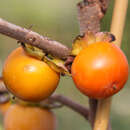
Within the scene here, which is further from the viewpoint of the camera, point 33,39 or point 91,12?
point 91,12

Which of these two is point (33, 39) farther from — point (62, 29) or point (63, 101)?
point (62, 29)

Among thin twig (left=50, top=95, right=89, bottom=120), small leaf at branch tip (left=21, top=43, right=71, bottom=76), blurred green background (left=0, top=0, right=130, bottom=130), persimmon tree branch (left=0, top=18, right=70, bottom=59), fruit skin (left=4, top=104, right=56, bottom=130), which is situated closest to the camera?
persimmon tree branch (left=0, top=18, right=70, bottom=59)

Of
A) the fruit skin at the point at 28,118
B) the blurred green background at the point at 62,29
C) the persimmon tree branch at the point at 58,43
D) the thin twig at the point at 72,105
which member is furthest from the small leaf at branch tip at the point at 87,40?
the blurred green background at the point at 62,29

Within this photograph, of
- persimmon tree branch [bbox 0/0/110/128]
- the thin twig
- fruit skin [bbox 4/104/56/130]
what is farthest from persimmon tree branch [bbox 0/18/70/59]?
fruit skin [bbox 4/104/56/130]

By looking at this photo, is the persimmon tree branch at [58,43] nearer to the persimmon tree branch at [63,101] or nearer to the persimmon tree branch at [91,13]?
the persimmon tree branch at [91,13]

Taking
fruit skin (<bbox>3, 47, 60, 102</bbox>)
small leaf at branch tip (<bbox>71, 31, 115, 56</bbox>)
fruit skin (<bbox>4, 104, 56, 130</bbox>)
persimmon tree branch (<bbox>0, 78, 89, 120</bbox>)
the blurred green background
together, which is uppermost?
small leaf at branch tip (<bbox>71, 31, 115, 56</bbox>)

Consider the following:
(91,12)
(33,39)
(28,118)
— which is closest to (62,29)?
(28,118)

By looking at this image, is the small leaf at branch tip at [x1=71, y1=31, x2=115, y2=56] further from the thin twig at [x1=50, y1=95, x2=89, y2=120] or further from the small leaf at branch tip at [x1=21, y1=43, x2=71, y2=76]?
the thin twig at [x1=50, y1=95, x2=89, y2=120]

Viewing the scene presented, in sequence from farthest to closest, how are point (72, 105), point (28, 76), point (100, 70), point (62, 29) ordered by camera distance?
point (62, 29) < point (72, 105) < point (28, 76) < point (100, 70)

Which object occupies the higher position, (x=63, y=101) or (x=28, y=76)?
(x=28, y=76)
